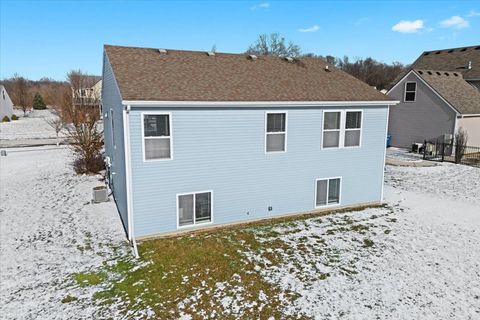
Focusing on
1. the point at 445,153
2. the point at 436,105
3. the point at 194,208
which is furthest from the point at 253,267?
the point at 436,105

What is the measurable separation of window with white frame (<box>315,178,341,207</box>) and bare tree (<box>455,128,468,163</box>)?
515 inches

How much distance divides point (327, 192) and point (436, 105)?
16453 mm

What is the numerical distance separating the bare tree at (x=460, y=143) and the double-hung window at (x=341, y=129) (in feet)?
41.0

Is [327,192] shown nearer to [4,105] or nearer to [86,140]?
[86,140]

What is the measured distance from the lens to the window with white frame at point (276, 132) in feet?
36.8

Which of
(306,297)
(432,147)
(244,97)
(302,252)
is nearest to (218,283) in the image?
(306,297)

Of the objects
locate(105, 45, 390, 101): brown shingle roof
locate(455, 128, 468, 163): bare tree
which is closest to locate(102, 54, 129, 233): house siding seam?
locate(105, 45, 390, 101): brown shingle roof

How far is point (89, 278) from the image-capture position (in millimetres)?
7902

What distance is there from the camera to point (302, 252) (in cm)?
931

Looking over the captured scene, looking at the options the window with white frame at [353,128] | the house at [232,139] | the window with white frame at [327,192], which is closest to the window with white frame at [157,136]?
the house at [232,139]

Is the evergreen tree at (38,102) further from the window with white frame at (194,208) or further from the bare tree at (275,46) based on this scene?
the window with white frame at (194,208)

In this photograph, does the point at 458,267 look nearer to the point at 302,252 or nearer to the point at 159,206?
the point at 302,252

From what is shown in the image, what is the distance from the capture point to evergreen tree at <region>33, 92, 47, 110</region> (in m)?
71.2

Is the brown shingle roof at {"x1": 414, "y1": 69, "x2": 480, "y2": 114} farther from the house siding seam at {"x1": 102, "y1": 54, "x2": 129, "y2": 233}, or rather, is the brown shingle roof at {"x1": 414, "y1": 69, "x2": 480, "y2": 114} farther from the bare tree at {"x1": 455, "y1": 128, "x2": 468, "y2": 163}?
the house siding seam at {"x1": 102, "y1": 54, "x2": 129, "y2": 233}
